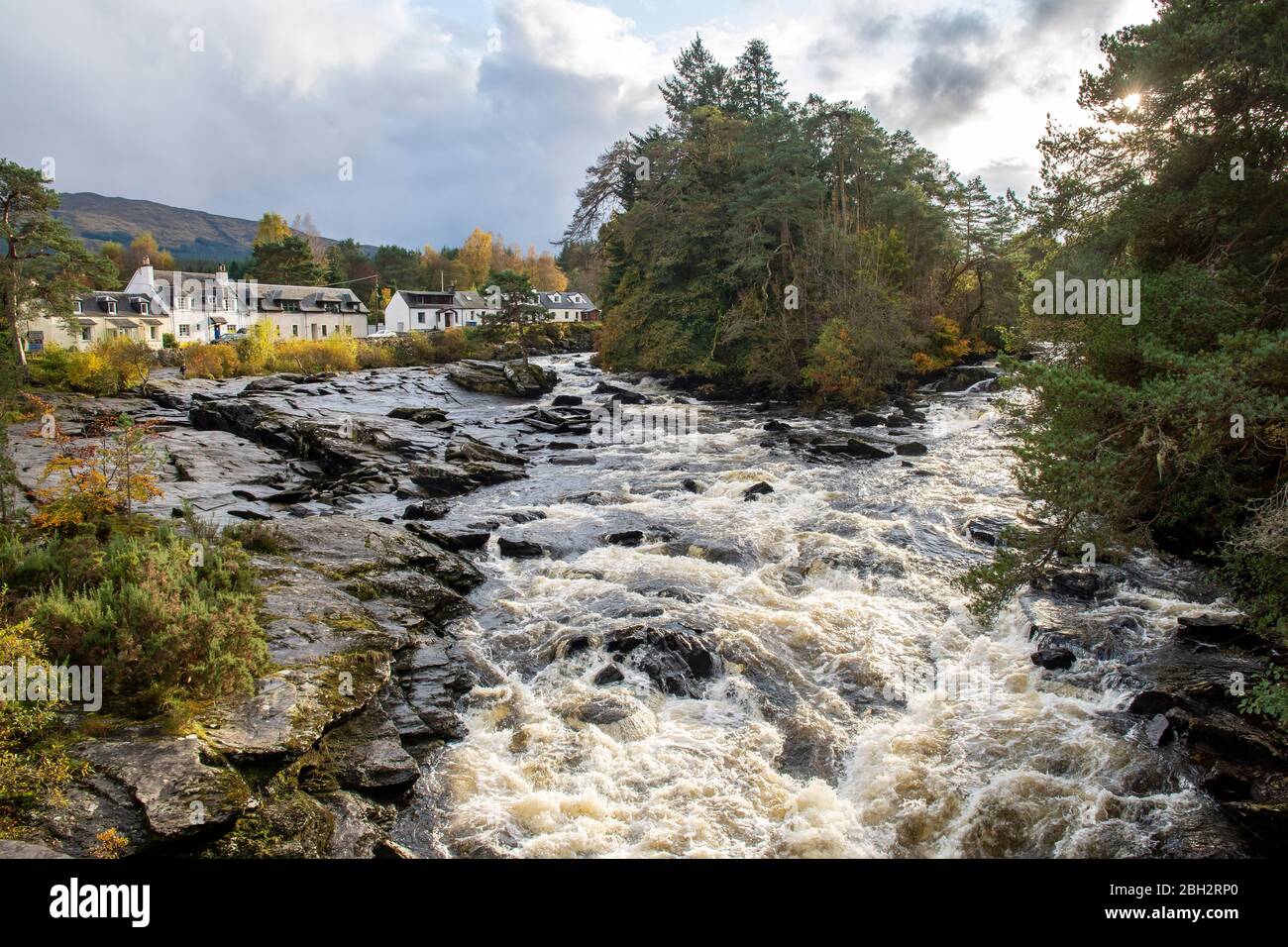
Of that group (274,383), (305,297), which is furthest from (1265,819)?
(305,297)

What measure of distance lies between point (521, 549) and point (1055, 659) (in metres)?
10.9

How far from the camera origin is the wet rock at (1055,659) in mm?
11375

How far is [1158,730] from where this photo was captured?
9.60 metres

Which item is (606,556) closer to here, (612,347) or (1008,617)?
(1008,617)

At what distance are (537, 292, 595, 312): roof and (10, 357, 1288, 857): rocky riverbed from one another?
98197mm

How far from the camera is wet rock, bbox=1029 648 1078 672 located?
37.3ft

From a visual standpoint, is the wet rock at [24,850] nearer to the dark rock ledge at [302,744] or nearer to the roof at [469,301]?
the dark rock ledge at [302,744]

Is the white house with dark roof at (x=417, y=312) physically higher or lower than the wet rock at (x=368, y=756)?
higher

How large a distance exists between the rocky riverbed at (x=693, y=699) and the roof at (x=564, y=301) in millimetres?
98197

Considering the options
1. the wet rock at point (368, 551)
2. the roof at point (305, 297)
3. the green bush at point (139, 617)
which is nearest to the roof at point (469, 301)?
the roof at point (305, 297)

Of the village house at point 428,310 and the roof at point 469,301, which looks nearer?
the village house at point 428,310

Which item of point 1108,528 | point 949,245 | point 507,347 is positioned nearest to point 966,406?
point 949,245

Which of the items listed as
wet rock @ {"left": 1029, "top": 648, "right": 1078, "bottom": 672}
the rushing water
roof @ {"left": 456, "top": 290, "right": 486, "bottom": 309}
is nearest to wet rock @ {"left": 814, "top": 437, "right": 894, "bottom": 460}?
the rushing water

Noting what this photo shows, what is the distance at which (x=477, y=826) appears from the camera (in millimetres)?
8008
